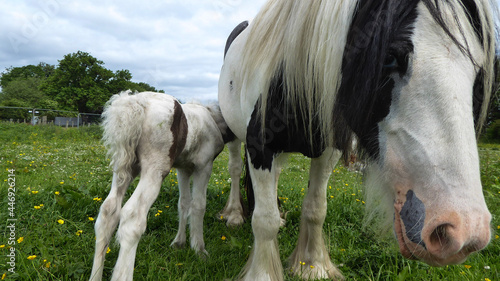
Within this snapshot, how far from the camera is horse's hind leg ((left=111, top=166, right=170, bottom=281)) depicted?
2072 mm

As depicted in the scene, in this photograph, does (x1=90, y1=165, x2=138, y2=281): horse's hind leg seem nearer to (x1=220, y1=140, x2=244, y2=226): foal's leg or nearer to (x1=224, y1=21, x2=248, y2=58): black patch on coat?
(x1=220, y1=140, x2=244, y2=226): foal's leg

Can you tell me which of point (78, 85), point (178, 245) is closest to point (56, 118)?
point (78, 85)

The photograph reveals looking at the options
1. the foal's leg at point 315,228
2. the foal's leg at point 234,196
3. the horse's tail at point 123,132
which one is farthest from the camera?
the foal's leg at point 234,196

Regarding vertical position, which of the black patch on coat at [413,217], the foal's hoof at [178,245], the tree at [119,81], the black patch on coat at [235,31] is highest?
the tree at [119,81]

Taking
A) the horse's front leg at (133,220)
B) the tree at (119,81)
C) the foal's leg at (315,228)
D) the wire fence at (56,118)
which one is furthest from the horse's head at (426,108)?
the tree at (119,81)

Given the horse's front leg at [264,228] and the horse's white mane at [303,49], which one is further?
the horse's front leg at [264,228]

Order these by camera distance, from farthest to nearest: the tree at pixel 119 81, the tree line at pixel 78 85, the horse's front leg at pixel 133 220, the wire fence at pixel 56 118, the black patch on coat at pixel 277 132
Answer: the tree at pixel 119 81, the tree line at pixel 78 85, the wire fence at pixel 56 118, the horse's front leg at pixel 133 220, the black patch on coat at pixel 277 132

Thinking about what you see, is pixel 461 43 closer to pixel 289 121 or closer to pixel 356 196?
pixel 289 121

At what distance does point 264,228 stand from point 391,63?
4.64ft

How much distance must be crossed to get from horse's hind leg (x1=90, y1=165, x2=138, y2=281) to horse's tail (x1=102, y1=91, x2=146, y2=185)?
0.08 m

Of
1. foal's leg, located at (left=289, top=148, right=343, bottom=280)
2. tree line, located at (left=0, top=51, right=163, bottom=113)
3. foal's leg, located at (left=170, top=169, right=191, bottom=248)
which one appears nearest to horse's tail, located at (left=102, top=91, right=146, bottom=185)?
foal's leg, located at (left=170, top=169, right=191, bottom=248)

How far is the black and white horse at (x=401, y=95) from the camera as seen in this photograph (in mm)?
1129

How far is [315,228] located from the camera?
2.77 metres

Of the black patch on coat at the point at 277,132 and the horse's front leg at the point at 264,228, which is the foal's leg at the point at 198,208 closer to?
the horse's front leg at the point at 264,228
